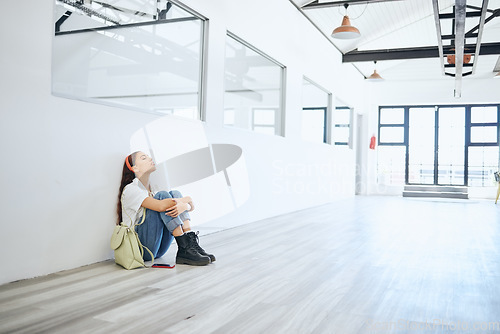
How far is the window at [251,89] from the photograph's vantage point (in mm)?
5133

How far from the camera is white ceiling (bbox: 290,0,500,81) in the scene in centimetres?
A: 795

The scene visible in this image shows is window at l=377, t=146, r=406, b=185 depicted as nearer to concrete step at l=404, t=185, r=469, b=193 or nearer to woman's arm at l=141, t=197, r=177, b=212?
concrete step at l=404, t=185, r=469, b=193

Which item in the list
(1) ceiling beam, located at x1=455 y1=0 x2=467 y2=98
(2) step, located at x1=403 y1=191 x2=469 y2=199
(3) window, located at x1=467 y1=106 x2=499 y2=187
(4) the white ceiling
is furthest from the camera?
(3) window, located at x1=467 y1=106 x2=499 y2=187

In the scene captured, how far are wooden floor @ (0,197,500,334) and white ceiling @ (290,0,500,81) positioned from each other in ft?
15.3

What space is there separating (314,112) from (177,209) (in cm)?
555

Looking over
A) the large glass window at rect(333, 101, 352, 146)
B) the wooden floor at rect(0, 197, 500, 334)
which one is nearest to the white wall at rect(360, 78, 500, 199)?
the large glass window at rect(333, 101, 352, 146)

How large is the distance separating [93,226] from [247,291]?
1.27 metres

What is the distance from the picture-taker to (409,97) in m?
12.4

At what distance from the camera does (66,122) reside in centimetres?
288

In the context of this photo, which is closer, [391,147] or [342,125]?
[342,125]

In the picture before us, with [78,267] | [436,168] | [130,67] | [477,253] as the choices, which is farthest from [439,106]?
[78,267]

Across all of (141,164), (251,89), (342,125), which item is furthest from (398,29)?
(141,164)

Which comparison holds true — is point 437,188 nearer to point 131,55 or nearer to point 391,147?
point 391,147

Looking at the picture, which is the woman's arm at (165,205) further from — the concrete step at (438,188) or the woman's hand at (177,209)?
the concrete step at (438,188)
